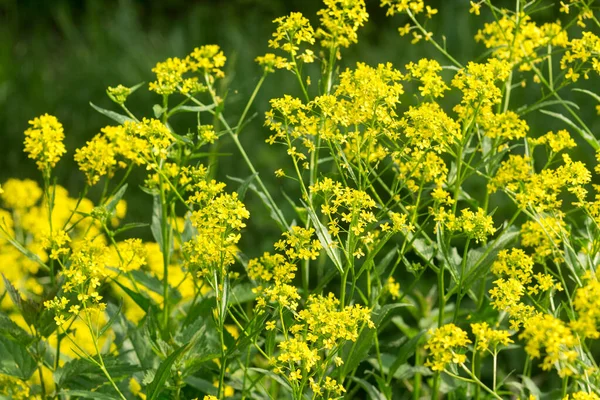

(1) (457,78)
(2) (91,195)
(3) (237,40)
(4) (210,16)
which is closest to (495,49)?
(1) (457,78)

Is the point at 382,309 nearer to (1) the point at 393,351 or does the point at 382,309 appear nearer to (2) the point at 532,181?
(2) the point at 532,181

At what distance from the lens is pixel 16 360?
245 centimetres

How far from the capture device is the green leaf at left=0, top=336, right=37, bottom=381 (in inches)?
93.0

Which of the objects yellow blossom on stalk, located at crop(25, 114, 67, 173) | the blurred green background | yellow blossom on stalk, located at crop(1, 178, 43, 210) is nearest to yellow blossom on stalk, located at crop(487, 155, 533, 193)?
yellow blossom on stalk, located at crop(25, 114, 67, 173)

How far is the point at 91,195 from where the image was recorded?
569 centimetres

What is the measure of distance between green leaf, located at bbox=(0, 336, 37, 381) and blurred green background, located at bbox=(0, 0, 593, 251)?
2.47 meters

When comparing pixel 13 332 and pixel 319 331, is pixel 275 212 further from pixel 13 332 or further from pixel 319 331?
pixel 13 332

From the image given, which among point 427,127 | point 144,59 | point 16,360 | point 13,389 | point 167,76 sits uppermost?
point 144,59

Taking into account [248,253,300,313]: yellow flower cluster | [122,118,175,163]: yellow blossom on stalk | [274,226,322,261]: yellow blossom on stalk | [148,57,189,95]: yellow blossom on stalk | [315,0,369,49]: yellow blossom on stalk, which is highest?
[315,0,369,49]: yellow blossom on stalk

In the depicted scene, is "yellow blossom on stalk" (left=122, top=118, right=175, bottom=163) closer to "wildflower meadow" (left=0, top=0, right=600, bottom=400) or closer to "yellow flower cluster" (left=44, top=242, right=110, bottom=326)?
"wildflower meadow" (left=0, top=0, right=600, bottom=400)

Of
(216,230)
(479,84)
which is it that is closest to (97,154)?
(216,230)

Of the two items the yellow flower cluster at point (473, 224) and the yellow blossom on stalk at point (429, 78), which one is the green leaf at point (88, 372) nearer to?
the yellow flower cluster at point (473, 224)

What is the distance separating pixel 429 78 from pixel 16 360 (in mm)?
1314

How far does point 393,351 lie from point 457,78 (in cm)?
169
